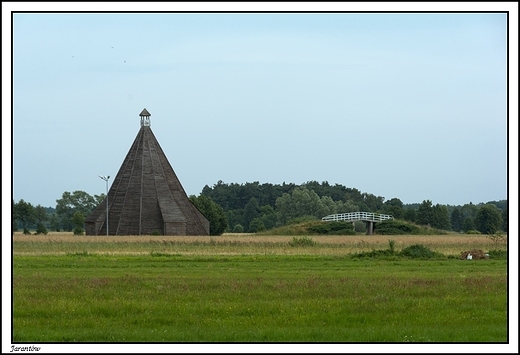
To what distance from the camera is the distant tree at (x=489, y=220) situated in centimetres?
8012

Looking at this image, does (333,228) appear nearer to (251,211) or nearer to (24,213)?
(24,213)

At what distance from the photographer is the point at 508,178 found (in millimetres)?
13445

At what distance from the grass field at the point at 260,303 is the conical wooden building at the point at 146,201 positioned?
137 feet

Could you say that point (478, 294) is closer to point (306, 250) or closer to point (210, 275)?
point (210, 275)

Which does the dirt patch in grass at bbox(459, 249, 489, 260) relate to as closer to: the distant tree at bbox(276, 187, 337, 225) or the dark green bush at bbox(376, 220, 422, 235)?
the dark green bush at bbox(376, 220, 422, 235)

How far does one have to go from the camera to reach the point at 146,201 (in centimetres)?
7562

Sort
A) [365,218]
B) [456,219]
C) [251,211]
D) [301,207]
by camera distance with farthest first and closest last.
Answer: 1. [251,211]
2. [301,207]
3. [456,219]
4. [365,218]

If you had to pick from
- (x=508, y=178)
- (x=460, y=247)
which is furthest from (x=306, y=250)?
(x=508, y=178)

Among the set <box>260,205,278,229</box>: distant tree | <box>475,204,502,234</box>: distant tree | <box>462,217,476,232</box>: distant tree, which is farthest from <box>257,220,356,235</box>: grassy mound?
<box>260,205,278,229</box>: distant tree

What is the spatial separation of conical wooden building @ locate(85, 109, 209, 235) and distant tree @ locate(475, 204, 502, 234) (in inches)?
1104

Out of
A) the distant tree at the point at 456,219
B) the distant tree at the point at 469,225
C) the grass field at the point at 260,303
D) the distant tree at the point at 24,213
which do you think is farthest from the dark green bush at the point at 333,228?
the grass field at the point at 260,303

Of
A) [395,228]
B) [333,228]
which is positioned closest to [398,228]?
[395,228]

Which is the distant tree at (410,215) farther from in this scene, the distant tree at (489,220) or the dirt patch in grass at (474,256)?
the dirt patch in grass at (474,256)

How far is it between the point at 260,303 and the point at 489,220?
7027cm
